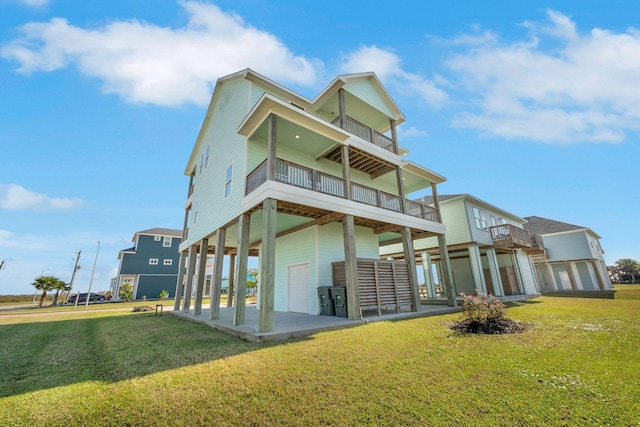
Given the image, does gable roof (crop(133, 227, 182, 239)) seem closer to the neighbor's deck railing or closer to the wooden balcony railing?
the wooden balcony railing

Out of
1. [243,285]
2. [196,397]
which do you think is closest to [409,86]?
[243,285]

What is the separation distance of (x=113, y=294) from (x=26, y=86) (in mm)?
31291

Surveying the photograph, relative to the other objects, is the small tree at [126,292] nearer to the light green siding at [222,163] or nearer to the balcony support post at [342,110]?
the light green siding at [222,163]

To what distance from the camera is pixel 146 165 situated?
21297mm

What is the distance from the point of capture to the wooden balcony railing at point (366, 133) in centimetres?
1167

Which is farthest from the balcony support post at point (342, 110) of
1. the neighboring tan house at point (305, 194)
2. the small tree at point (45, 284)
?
the small tree at point (45, 284)

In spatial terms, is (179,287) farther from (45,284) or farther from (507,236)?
(45,284)

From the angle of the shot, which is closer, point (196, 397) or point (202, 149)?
point (196, 397)

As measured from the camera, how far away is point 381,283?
995 centimetres

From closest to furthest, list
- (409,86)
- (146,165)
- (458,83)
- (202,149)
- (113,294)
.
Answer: (458,83) → (409,86) → (202,149) → (146,165) → (113,294)

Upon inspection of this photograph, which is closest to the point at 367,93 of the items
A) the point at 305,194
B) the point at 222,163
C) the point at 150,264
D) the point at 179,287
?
the point at 305,194

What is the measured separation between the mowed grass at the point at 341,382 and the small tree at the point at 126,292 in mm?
29519

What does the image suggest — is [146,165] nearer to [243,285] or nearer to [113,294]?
[243,285]

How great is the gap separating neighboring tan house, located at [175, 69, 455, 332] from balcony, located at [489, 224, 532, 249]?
759 cm
